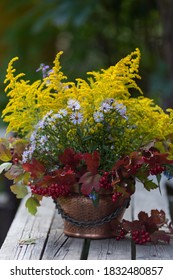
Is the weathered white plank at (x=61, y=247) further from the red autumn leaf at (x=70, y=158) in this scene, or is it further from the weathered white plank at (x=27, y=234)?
the red autumn leaf at (x=70, y=158)

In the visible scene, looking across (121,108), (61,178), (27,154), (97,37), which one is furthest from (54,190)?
(97,37)

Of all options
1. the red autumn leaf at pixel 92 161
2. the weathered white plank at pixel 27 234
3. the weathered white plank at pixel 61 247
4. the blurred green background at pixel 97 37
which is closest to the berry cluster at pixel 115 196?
the red autumn leaf at pixel 92 161

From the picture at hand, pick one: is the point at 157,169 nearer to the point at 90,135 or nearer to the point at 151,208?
the point at 90,135

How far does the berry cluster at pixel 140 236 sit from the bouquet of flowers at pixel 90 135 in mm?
159

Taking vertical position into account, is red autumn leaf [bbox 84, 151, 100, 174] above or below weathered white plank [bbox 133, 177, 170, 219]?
above

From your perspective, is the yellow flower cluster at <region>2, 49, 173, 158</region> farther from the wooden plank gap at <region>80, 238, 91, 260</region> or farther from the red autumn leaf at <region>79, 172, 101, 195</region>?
the wooden plank gap at <region>80, 238, 91, 260</region>

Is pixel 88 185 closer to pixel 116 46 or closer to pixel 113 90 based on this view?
pixel 113 90

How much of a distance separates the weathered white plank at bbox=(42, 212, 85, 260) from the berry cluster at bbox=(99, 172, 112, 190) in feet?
0.85

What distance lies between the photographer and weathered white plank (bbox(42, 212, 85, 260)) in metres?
2.85

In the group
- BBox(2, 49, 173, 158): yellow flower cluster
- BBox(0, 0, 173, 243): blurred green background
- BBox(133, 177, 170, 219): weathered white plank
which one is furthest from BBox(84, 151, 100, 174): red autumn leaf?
BBox(0, 0, 173, 243): blurred green background

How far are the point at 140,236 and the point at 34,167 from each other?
1.57 feet

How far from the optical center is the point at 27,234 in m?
3.21

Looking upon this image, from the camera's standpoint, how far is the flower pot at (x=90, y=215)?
2.97m

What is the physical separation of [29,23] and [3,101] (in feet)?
2.89
